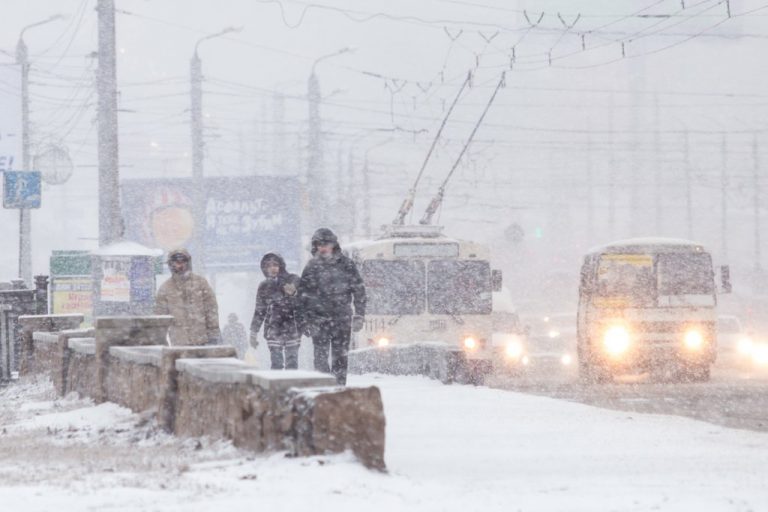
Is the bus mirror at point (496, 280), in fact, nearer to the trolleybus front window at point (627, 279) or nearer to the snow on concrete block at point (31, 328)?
the trolleybus front window at point (627, 279)

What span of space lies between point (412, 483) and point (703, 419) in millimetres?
7066

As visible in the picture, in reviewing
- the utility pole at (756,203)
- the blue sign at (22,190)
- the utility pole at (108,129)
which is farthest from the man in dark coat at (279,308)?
the utility pole at (756,203)

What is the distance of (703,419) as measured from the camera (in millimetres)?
13383

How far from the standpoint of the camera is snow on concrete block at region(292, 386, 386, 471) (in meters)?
7.13

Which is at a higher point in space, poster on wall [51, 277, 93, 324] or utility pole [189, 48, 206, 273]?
utility pole [189, 48, 206, 273]

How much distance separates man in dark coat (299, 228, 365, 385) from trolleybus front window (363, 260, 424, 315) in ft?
31.4

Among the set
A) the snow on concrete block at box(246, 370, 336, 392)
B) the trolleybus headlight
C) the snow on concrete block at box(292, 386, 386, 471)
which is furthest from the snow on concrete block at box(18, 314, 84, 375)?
the trolleybus headlight

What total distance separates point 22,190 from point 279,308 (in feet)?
40.6

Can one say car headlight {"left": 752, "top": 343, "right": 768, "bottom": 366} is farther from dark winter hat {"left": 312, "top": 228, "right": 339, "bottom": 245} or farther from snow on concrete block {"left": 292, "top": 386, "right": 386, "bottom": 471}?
snow on concrete block {"left": 292, "top": 386, "right": 386, "bottom": 471}

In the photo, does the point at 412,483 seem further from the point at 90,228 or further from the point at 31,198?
the point at 90,228

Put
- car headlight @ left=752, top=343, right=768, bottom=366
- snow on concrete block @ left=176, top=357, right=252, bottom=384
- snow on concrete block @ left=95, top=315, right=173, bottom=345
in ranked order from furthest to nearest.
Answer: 1. car headlight @ left=752, top=343, right=768, bottom=366
2. snow on concrete block @ left=95, top=315, right=173, bottom=345
3. snow on concrete block @ left=176, top=357, right=252, bottom=384

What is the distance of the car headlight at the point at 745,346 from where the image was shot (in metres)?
29.6

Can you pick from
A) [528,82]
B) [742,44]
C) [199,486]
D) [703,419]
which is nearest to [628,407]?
[703,419]

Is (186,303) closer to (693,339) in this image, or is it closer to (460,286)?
(460,286)
